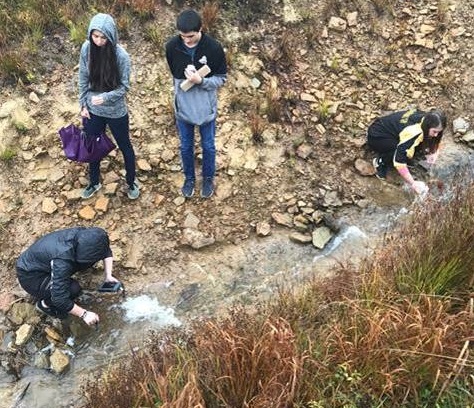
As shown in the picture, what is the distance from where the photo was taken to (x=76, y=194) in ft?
18.2

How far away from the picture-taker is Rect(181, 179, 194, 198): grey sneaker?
558cm

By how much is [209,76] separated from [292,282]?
197 cm

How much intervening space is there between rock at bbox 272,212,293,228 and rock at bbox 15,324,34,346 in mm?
2487

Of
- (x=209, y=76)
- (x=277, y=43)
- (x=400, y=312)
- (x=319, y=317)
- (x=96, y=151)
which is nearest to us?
(x=400, y=312)

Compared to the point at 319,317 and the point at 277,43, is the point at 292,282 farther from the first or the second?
the point at 277,43

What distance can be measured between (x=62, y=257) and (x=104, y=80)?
1.45m

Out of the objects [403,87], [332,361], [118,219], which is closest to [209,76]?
[118,219]

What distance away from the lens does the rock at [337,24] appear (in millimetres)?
7000

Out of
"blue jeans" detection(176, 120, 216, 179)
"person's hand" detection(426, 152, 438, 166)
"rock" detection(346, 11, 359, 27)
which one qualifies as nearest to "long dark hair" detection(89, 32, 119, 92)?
"blue jeans" detection(176, 120, 216, 179)

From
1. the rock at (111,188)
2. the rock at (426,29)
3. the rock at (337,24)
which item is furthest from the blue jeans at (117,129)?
the rock at (426,29)

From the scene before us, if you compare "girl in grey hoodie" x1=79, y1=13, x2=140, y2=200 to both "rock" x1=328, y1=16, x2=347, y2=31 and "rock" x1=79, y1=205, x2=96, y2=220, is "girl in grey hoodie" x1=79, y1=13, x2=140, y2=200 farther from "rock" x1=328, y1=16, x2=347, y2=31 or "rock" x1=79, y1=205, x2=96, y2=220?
"rock" x1=328, y1=16, x2=347, y2=31

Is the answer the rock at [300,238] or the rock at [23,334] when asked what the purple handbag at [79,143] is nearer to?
the rock at [23,334]

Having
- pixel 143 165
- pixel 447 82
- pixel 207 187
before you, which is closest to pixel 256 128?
pixel 207 187

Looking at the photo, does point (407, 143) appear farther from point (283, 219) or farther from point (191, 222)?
point (191, 222)
